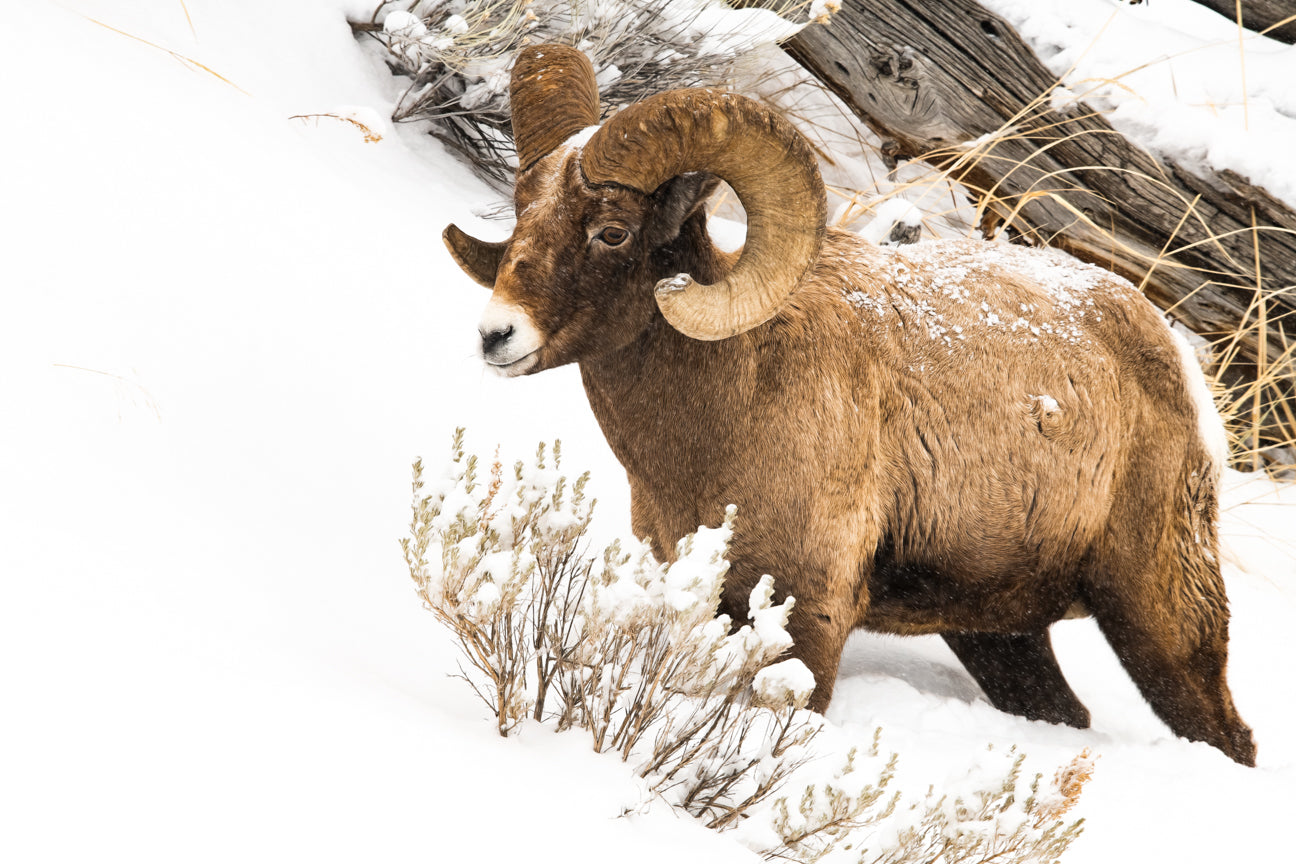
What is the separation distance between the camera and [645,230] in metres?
2.82

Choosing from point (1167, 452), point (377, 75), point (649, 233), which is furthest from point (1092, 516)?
point (377, 75)

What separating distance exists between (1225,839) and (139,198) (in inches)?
161

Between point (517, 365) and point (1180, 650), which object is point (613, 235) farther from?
point (1180, 650)

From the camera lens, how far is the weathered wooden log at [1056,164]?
18.0 ft

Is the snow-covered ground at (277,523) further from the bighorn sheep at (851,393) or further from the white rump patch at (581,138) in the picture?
A: the white rump patch at (581,138)

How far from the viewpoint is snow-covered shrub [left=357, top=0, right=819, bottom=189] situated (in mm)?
5793

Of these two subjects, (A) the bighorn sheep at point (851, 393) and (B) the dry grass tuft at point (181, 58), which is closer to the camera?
(A) the bighorn sheep at point (851, 393)

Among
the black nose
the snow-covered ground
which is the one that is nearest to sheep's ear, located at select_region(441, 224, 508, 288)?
the black nose

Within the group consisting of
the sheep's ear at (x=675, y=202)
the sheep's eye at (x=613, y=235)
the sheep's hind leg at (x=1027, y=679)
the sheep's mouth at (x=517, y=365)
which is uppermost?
the sheep's ear at (x=675, y=202)

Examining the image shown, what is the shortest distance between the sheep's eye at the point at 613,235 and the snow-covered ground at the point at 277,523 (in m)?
1.12

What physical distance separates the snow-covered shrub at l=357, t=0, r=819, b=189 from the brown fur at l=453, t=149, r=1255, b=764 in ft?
9.88

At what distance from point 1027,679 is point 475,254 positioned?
243 cm

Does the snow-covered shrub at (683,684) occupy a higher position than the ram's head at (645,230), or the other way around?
the ram's head at (645,230)

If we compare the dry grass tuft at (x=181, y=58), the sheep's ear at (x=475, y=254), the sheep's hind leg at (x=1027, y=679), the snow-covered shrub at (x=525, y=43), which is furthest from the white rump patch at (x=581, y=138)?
the snow-covered shrub at (x=525, y=43)
